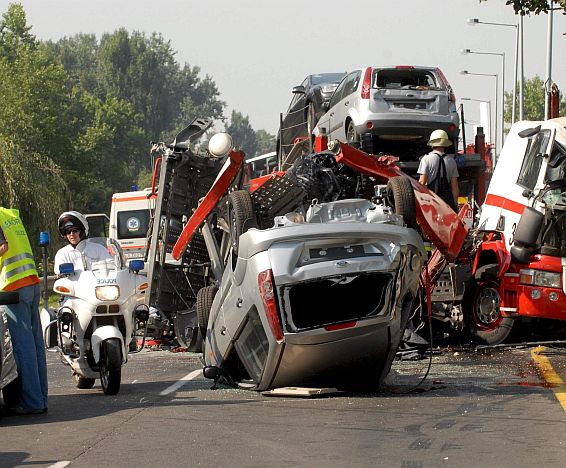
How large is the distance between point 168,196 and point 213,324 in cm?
487

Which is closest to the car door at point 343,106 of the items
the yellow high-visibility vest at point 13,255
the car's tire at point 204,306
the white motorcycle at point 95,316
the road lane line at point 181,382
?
the car's tire at point 204,306

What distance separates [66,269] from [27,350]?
161cm

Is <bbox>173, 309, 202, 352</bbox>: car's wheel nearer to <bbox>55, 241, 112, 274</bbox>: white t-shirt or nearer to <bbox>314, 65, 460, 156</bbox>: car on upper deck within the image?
<bbox>55, 241, 112, 274</bbox>: white t-shirt

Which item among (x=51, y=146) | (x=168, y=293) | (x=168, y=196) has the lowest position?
(x=51, y=146)

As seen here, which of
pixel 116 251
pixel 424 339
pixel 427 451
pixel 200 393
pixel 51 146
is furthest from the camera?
pixel 51 146

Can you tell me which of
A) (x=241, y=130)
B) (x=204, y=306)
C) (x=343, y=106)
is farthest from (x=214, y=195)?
(x=241, y=130)

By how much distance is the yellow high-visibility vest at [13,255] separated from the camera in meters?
11.1

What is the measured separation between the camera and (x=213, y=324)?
41.7 feet

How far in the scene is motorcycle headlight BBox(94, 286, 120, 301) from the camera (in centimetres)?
1250

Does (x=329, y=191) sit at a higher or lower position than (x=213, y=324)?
higher

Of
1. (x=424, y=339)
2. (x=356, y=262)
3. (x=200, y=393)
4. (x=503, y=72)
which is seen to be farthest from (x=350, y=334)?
(x=503, y=72)

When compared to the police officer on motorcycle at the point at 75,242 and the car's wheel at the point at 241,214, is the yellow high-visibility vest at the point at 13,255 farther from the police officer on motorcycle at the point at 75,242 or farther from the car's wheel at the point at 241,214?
the car's wheel at the point at 241,214

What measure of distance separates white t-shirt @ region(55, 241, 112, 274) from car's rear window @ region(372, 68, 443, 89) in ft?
25.9

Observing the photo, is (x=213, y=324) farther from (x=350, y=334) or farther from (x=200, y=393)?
(x=350, y=334)
